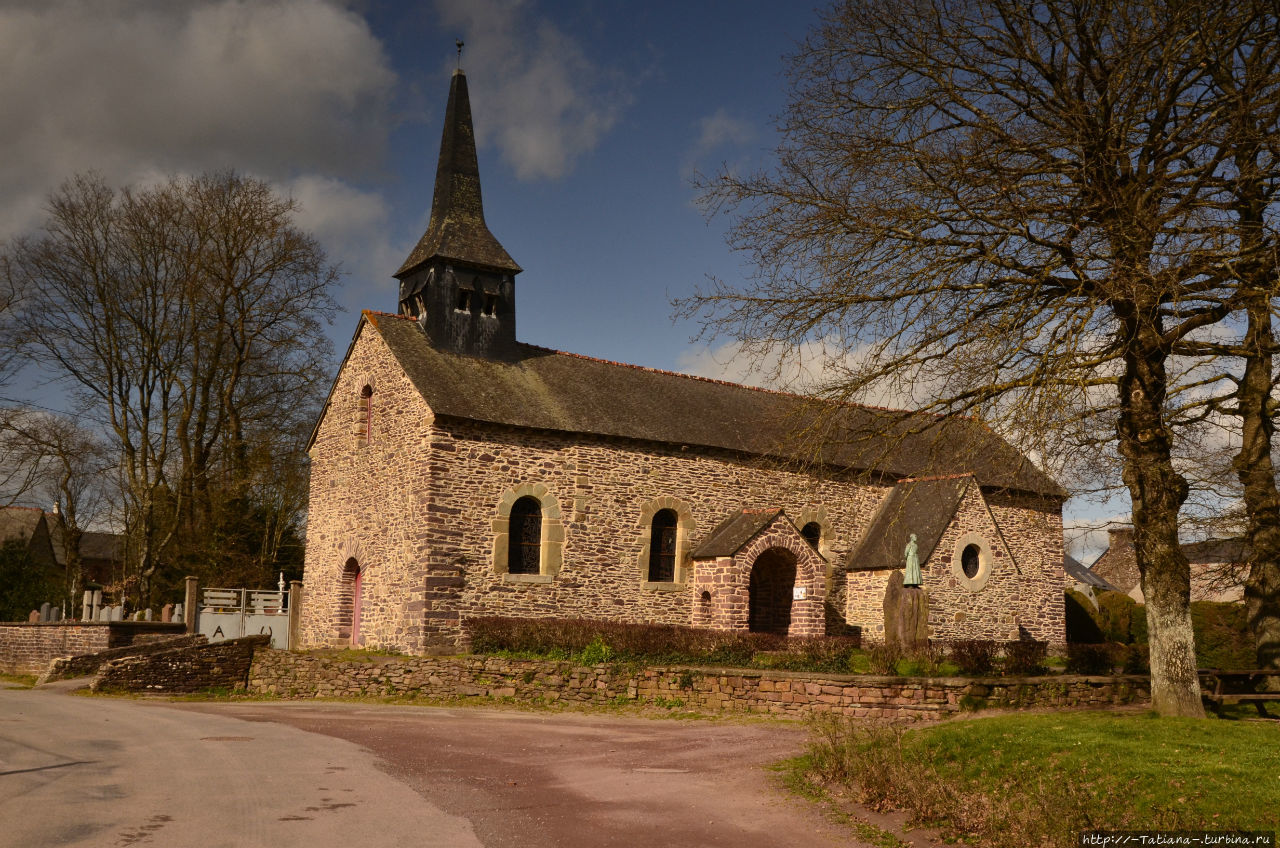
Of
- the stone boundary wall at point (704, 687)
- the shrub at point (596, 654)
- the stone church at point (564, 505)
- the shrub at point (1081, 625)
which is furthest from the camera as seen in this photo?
the shrub at point (1081, 625)

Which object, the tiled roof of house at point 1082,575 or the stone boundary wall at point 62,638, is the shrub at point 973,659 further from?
the tiled roof of house at point 1082,575

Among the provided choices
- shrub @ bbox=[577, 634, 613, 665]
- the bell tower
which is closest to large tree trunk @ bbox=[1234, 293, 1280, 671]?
shrub @ bbox=[577, 634, 613, 665]

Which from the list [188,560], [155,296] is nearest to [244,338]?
[155,296]

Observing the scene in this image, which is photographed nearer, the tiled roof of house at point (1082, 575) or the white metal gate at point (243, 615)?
the white metal gate at point (243, 615)

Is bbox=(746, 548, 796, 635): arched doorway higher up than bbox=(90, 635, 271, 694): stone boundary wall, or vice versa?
bbox=(746, 548, 796, 635): arched doorway

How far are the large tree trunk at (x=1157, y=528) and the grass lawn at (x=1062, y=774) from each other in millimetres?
526

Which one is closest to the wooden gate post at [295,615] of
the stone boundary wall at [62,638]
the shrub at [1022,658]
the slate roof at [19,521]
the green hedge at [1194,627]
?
the stone boundary wall at [62,638]

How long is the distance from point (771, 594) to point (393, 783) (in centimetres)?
1672

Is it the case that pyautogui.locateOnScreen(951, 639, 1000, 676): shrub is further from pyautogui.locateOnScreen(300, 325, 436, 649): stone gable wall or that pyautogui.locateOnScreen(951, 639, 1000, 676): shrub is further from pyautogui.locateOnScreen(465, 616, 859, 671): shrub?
pyautogui.locateOnScreen(300, 325, 436, 649): stone gable wall

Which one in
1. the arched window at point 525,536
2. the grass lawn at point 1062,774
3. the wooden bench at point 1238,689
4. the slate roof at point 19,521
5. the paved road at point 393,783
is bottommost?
the paved road at point 393,783

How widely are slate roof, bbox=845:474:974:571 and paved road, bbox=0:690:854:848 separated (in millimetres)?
10702

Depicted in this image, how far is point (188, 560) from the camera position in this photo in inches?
1286

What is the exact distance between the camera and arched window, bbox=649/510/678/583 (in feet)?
78.1

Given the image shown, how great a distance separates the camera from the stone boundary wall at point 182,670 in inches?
811
